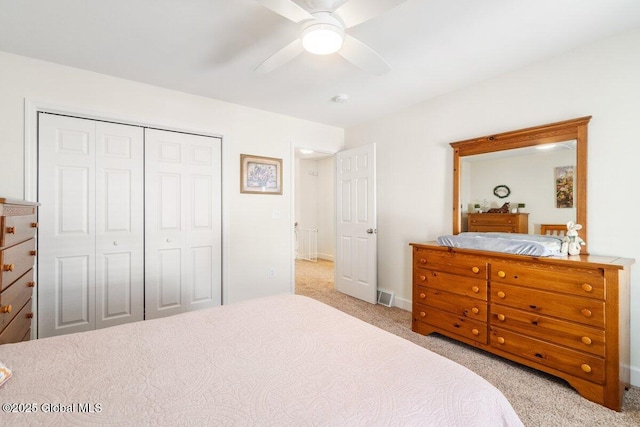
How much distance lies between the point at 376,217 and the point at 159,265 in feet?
8.47

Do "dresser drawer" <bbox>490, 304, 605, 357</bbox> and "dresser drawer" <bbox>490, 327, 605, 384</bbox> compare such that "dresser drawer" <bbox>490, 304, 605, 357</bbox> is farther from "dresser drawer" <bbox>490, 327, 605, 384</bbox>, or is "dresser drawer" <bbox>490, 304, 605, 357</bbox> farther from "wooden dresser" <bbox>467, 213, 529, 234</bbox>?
"wooden dresser" <bbox>467, 213, 529, 234</bbox>

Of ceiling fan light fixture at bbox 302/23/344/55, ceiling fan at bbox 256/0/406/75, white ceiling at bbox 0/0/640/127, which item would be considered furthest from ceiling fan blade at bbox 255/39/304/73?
white ceiling at bbox 0/0/640/127

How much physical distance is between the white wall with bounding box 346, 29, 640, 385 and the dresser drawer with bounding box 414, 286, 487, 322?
69cm

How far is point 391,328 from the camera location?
287cm

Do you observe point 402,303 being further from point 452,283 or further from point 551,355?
point 551,355

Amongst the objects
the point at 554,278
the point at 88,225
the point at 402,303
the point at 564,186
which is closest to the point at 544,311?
the point at 554,278

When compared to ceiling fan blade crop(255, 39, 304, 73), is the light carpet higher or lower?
lower

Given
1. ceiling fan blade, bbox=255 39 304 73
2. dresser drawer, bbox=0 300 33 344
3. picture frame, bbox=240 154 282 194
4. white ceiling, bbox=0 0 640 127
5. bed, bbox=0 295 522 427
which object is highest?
white ceiling, bbox=0 0 640 127

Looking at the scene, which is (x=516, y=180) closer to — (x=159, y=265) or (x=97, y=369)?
(x=97, y=369)

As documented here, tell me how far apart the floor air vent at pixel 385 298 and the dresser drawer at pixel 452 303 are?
31.3 inches

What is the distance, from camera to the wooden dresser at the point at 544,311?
1.71 metres

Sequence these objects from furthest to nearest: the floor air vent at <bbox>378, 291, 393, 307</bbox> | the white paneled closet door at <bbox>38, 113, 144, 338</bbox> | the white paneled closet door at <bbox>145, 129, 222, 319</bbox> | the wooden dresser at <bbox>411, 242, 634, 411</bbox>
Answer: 1. the floor air vent at <bbox>378, 291, 393, 307</bbox>
2. the white paneled closet door at <bbox>145, 129, 222, 319</bbox>
3. the white paneled closet door at <bbox>38, 113, 144, 338</bbox>
4. the wooden dresser at <bbox>411, 242, 634, 411</bbox>

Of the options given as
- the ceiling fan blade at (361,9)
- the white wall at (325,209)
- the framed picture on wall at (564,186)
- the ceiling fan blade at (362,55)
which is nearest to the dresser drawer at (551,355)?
the framed picture on wall at (564,186)

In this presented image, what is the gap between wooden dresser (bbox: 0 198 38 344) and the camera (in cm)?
139
